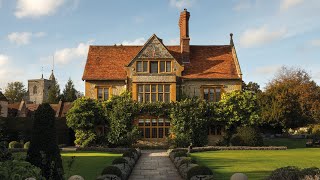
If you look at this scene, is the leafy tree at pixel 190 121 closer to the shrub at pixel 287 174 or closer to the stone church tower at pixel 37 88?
the shrub at pixel 287 174

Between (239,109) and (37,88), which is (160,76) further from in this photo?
(37,88)

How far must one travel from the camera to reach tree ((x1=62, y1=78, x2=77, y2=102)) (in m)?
71.6

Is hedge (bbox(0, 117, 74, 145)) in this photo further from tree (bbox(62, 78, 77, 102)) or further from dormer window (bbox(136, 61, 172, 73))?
tree (bbox(62, 78, 77, 102))

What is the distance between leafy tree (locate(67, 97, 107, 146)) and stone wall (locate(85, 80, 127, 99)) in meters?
1.75

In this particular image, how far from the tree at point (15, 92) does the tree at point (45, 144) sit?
91027 mm

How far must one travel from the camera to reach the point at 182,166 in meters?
18.3

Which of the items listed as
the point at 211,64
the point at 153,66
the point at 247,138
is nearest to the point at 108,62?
the point at 153,66

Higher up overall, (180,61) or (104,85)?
(180,61)

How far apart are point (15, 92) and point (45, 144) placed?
313 ft

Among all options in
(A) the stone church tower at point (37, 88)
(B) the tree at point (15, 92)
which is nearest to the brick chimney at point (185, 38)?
(B) the tree at point (15, 92)

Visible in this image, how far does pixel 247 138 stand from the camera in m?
35.5

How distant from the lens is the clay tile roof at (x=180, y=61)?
4003cm

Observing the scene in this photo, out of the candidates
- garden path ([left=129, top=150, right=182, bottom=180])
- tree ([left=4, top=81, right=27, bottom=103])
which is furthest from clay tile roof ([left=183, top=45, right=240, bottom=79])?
tree ([left=4, top=81, right=27, bottom=103])

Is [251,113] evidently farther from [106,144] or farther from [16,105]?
[16,105]
